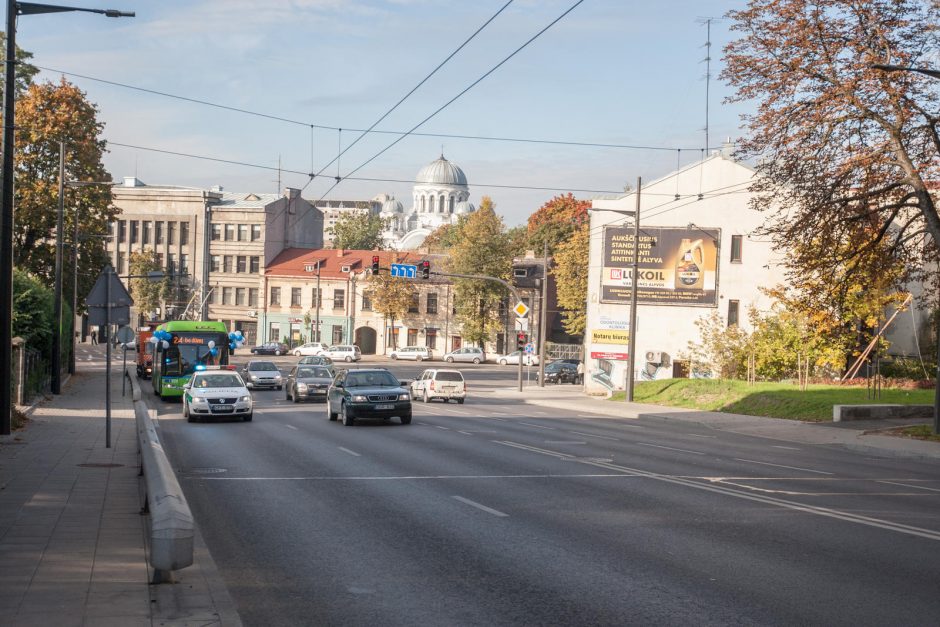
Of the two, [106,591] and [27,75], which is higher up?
[27,75]

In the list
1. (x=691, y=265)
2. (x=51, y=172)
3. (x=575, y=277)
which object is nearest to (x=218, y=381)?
(x=51, y=172)

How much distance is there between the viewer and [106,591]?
7.75 metres

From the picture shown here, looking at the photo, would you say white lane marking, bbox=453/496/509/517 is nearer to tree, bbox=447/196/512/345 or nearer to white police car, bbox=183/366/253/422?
white police car, bbox=183/366/253/422

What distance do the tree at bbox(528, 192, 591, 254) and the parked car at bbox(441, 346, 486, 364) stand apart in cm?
1084

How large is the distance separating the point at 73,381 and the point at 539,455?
34798 mm

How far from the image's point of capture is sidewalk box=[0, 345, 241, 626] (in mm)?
7207

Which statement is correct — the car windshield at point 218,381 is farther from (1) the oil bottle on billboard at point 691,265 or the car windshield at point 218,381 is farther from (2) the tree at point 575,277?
(2) the tree at point 575,277

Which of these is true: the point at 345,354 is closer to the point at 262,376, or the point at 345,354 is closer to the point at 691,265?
the point at 262,376

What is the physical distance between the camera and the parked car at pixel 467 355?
289ft

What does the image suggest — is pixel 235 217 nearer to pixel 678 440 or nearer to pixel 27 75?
pixel 27 75

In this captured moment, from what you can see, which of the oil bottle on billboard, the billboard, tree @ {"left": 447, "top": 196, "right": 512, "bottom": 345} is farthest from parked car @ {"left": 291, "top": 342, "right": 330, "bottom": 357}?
the oil bottle on billboard

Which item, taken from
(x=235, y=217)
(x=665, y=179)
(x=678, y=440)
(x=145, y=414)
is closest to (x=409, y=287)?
(x=235, y=217)

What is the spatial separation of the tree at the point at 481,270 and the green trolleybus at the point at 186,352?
4862cm

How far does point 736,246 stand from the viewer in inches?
2040
